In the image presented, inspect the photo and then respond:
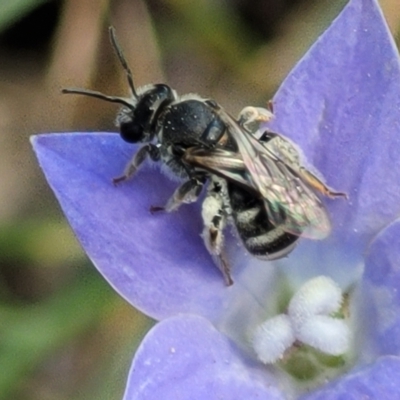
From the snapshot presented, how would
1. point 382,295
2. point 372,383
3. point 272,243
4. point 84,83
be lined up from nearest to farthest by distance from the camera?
1. point 372,383
2. point 272,243
3. point 382,295
4. point 84,83

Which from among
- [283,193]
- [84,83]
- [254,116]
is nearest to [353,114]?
[254,116]

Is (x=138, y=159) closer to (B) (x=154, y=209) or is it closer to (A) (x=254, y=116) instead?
(B) (x=154, y=209)

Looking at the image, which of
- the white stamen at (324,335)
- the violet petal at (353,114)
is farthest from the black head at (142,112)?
the white stamen at (324,335)

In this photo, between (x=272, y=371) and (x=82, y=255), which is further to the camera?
(x=82, y=255)

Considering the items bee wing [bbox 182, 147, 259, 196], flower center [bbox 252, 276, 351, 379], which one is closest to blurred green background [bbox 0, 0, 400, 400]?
flower center [bbox 252, 276, 351, 379]

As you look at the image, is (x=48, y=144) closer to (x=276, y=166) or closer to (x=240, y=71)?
(x=276, y=166)

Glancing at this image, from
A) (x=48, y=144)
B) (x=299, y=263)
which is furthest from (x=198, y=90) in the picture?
(x=48, y=144)

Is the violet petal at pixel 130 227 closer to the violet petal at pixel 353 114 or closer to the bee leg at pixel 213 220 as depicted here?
the bee leg at pixel 213 220
